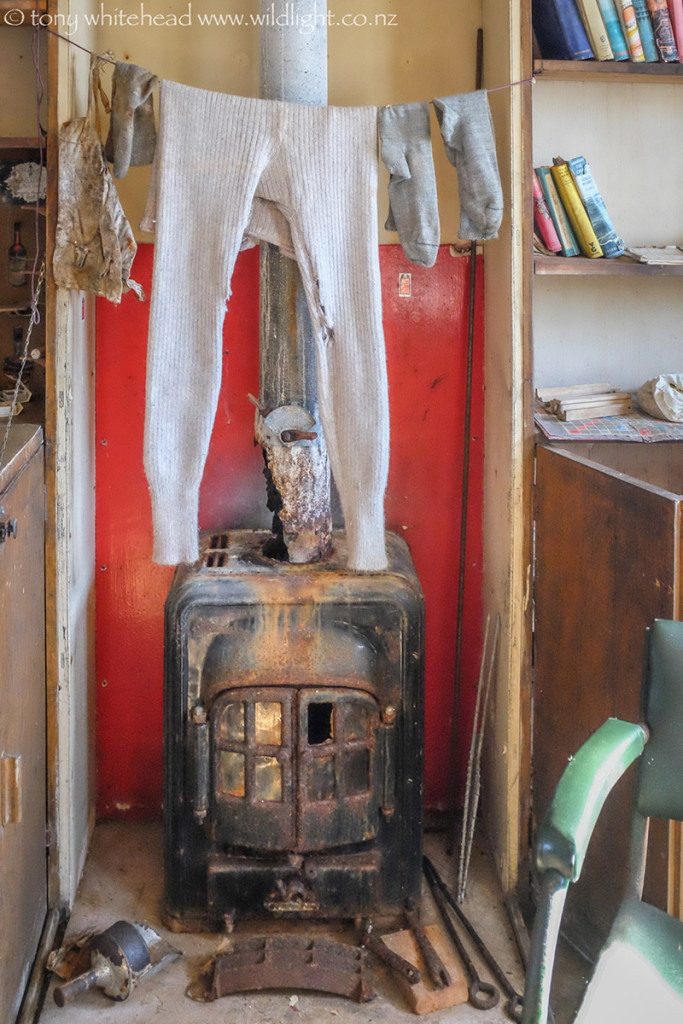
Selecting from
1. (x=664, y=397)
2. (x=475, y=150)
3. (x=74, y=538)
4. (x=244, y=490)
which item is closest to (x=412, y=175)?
(x=475, y=150)

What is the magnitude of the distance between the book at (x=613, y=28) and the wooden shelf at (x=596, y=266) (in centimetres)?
48

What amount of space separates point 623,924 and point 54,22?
7.02ft

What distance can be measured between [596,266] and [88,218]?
4.12 feet

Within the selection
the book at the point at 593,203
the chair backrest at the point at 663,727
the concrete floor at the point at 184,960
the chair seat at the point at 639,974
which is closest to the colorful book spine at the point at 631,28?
the book at the point at 593,203

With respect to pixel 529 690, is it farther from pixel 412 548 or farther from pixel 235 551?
pixel 235 551

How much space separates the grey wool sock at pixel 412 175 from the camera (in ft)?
7.09

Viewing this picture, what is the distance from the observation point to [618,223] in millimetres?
2730

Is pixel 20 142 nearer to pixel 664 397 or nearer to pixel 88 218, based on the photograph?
pixel 88 218

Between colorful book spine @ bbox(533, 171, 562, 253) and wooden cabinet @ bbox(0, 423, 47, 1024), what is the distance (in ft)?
4.45

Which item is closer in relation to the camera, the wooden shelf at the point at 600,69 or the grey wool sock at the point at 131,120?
the grey wool sock at the point at 131,120

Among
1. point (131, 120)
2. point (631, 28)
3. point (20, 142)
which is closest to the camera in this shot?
point (131, 120)

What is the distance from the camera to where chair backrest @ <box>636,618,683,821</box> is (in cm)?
148

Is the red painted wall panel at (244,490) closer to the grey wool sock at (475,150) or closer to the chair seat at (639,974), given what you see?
the grey wool sock at (475,150)

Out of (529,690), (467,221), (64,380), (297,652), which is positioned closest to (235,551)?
(297,652)
